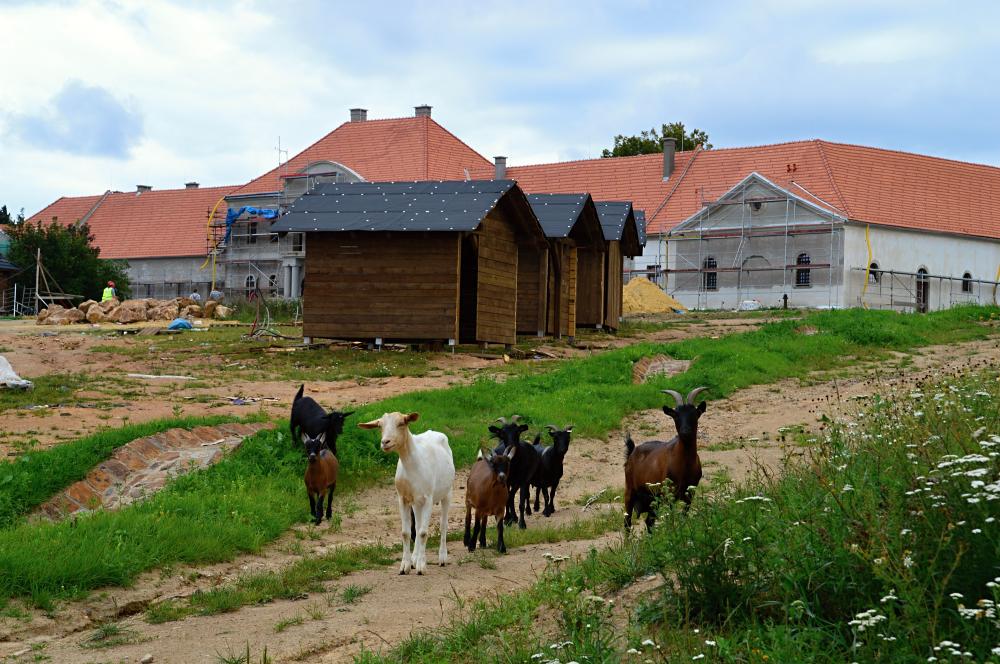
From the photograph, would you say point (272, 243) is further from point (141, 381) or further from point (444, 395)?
point (444, 395)

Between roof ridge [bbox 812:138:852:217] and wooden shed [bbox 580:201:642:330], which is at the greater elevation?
roof ridge [bbox 812:138:852:217]

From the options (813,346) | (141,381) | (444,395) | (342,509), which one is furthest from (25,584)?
(813,346)

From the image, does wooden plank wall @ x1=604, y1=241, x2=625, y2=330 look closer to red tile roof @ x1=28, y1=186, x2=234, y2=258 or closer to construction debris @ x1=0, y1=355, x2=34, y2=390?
construction debris @ x1=0, y1=355, x2=34, y2=390

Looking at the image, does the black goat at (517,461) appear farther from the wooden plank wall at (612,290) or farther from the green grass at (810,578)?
the wooden plank wall at (612,290)

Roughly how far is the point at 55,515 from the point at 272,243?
169ft

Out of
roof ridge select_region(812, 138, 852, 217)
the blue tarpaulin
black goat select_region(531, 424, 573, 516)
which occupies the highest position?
roof ridge select_region(812, 138, 852, 217)

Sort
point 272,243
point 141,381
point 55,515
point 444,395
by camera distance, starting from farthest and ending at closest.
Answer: point 272,243
point 141,381
point 444,395
point 55,515

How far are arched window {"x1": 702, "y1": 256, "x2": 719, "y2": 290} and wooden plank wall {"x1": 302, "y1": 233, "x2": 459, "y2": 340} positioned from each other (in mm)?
31260

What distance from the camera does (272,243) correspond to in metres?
63.1

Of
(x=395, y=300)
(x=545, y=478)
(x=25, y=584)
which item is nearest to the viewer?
(x=25, y=584)

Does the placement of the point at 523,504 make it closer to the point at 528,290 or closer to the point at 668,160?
the point at 528,290

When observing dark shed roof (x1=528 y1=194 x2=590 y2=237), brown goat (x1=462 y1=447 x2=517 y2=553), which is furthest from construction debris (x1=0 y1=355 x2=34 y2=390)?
dark shed roof (x1=528 y1=194 x2=590 y2=237)

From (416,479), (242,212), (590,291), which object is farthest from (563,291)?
(242,212)

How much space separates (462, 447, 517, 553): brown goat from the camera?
35.5ft
